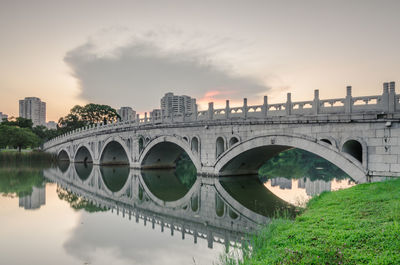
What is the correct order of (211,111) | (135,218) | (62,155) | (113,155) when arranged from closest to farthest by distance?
1. (135,218)
2. (211,111)
3. (113,155)
4. (62,155)

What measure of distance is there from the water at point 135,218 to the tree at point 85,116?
1797 inches

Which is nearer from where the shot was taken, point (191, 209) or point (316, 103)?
point (191, 209)

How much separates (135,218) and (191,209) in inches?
109

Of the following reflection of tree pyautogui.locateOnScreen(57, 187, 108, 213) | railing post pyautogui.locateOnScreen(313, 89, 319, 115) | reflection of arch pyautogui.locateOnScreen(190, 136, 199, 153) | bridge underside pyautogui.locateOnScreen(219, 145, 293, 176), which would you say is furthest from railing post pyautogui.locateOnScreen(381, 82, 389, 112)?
reflection of arch pyautogui.locateOnScreen(190, 136, 199, 153)

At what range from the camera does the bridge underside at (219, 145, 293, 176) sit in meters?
23.2

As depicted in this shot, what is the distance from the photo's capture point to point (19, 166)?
128 ft

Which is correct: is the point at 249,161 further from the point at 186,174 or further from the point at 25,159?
the point at 25,159

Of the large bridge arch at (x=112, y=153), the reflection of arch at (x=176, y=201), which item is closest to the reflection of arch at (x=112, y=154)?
the large bridge arch at (x=112, y=153)

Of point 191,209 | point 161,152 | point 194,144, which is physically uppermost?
point 194,144

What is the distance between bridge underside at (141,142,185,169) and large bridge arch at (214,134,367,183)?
8994 millimetres

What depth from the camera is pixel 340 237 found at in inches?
256

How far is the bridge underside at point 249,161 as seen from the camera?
23250mm

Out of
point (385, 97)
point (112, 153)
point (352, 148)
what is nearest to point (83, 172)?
point (112, 153)

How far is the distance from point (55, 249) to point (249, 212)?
313 inches
